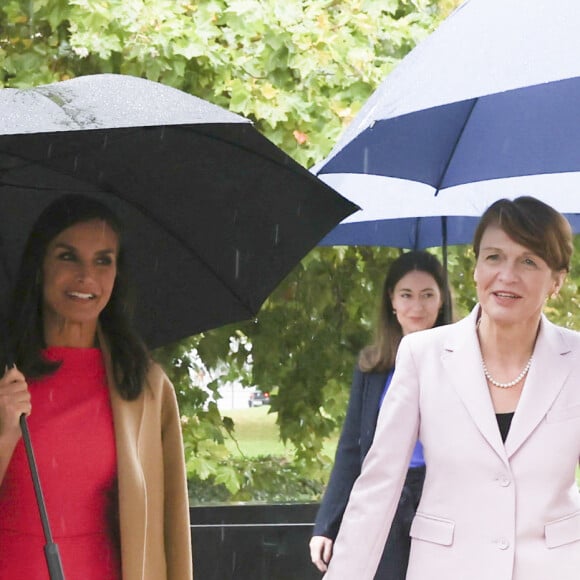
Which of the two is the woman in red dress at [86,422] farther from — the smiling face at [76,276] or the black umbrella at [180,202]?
the black umbrella at [180,202]

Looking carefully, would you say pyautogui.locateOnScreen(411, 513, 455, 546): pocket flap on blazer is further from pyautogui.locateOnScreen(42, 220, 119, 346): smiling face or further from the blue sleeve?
the blue sleeve

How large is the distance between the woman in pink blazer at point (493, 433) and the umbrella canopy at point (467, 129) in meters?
0.49

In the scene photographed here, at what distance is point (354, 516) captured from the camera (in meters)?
4.14

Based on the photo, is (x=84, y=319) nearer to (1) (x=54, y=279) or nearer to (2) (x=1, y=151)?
(1) (x=54, y=279)

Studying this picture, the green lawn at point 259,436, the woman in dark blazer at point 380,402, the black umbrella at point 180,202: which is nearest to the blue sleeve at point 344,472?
the woman in dark blazer at point 380,402

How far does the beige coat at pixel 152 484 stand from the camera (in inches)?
153

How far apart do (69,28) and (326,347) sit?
2.43 meters

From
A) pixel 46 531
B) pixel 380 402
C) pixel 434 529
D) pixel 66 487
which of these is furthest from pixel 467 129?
pixel 46 531

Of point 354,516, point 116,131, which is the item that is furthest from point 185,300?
point 116,131

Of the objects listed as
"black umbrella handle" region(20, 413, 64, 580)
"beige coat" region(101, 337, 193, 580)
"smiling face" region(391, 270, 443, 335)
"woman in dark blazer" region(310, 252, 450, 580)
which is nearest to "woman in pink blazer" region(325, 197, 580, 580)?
→ "beige coat" region(101, 337, 193, 580)

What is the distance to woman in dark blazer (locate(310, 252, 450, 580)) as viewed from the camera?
5578 millimetres

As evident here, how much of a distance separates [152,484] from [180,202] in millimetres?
906

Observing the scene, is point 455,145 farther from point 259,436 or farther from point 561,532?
point 259,436

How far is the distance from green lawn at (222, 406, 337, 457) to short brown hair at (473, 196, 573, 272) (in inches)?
184
